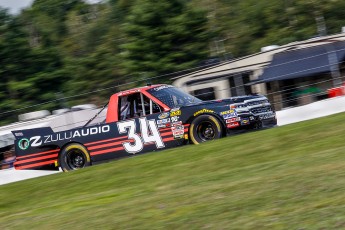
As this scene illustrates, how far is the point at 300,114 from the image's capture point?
16062mm

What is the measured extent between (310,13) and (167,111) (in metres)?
41.3

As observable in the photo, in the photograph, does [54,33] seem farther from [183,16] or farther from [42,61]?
[183,16]

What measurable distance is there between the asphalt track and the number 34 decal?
2.51m

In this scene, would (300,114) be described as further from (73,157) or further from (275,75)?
(73,157)

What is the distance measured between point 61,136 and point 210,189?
7.80 meters

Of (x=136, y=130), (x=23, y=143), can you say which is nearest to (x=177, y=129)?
(x=136, y=130)

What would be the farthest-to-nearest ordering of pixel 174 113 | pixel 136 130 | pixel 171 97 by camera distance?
1. pixel 171 97
2. pixel 136 130
3. pixel 174 113

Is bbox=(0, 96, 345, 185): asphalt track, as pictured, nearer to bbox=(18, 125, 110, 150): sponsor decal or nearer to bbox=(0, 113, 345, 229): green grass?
bbox=(18, 125, 110, 150): sponsor decal

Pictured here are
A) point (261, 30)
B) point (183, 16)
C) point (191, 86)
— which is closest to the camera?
point (191, 86)

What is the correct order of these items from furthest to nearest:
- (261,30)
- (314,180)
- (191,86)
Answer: (261,30)
(191,86)
(314,180)

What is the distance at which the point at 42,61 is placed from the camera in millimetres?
55344

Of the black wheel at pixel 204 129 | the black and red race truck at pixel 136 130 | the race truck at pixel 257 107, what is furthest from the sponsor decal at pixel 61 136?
the race truck at pixel 257 107

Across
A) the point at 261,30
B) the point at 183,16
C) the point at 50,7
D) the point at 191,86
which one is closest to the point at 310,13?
the point at 261,30

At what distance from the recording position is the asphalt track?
51.5 ft
